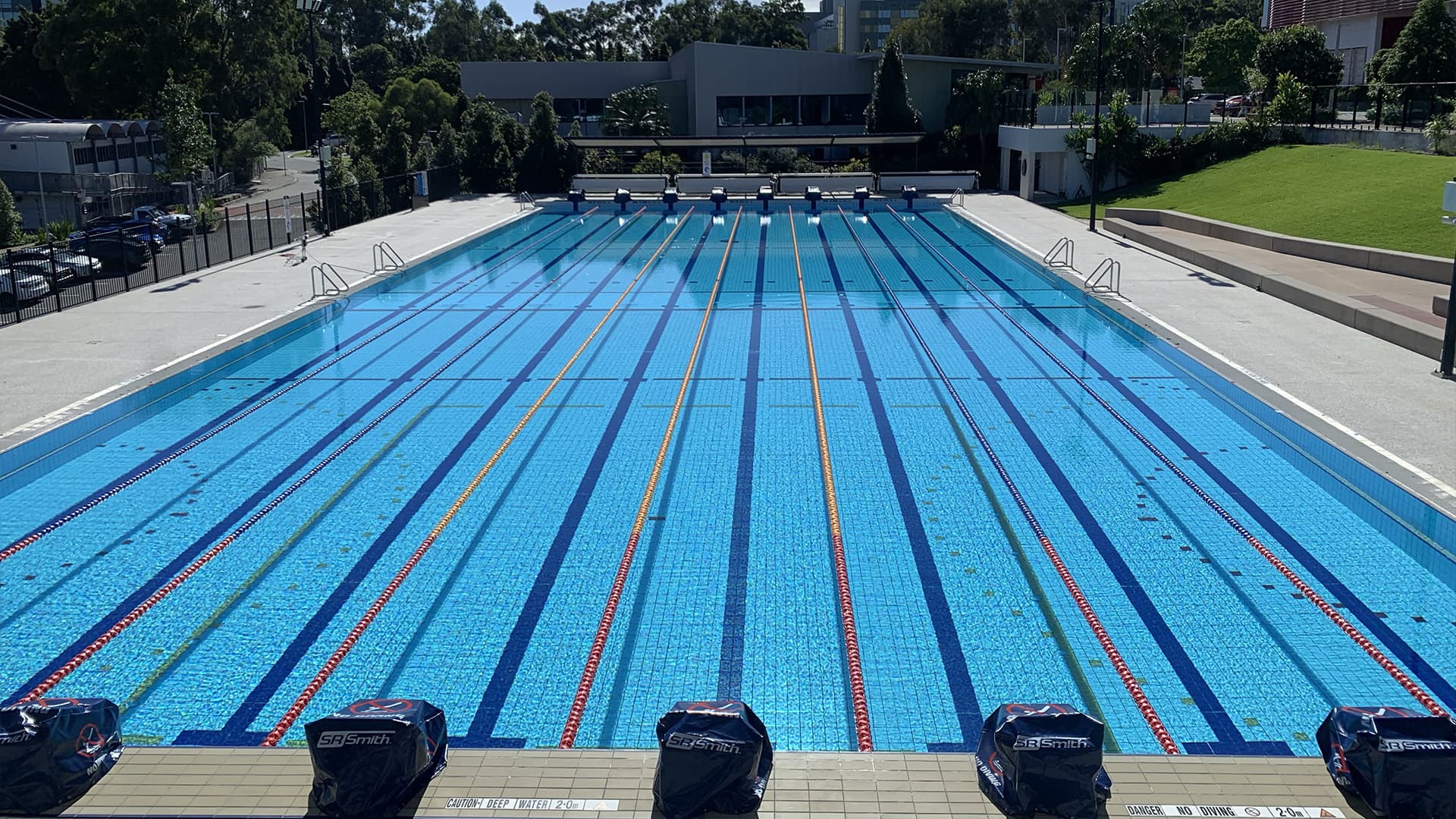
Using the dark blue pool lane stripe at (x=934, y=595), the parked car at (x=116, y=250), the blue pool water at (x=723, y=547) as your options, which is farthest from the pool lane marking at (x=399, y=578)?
the parked car at (x=116, y=250)

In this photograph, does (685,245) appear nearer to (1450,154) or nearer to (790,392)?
(790,392)

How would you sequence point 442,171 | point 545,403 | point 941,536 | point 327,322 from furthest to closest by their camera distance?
point 442,171 → point 327,322 → point 545,403 → point 941,536

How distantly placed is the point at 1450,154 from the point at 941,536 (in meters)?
23.5

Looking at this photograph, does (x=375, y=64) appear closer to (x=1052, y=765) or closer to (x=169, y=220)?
(x=169, y=220)

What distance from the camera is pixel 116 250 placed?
74.1ft

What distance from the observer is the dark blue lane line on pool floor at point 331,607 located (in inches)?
256

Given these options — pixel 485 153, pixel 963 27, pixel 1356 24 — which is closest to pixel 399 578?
pixel 485 153

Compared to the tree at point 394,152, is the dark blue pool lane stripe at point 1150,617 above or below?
below

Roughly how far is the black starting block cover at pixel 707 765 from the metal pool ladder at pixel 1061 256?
1854cm

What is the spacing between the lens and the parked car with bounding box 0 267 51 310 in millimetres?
17827

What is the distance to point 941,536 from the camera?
932cm

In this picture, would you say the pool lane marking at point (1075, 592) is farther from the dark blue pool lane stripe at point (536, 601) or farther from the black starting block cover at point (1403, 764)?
the dark blue pool lane stripe at point (536, 601)

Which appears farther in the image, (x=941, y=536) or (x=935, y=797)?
(x=941, y=536)

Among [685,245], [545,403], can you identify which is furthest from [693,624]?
[685,245]
